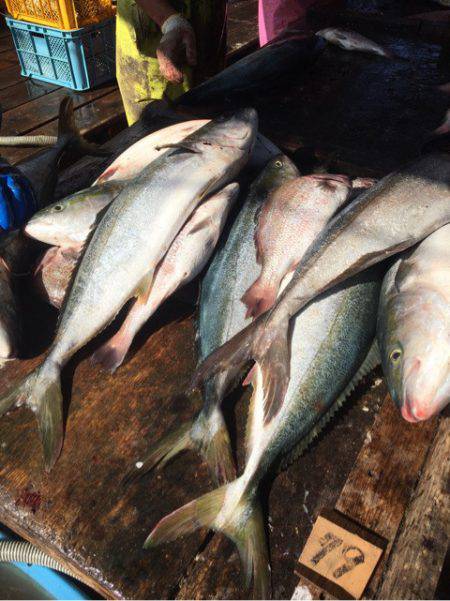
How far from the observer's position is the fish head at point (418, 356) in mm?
1636

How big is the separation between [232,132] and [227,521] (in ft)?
6.54

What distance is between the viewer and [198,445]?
1803 mm

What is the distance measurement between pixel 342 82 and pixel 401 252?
258 cm

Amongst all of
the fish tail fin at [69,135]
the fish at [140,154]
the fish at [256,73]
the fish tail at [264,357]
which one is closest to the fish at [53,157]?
the fish tail fin at [69,135]

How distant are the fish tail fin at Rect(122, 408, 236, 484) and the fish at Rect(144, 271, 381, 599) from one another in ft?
0.31

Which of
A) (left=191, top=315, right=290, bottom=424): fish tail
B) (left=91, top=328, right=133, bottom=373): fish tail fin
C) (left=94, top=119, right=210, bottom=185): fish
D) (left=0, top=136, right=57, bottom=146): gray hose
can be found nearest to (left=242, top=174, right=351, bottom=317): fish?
(left=191, top=315, right=290, bottom=424): fish tail

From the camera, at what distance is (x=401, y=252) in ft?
7.02

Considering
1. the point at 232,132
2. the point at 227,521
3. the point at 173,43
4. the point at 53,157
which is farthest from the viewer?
the point at 173,43

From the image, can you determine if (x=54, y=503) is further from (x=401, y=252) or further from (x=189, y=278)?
(x=401, y=252)

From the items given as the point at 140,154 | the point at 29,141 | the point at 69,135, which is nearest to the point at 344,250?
the point at 140,154

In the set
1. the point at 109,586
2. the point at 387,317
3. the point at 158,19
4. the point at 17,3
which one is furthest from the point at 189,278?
the point at 17,3

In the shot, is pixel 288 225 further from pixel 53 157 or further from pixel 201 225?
pixel 53 157

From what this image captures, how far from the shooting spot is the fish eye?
1768 mm

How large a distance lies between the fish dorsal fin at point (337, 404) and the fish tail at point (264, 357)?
7.1 inches
